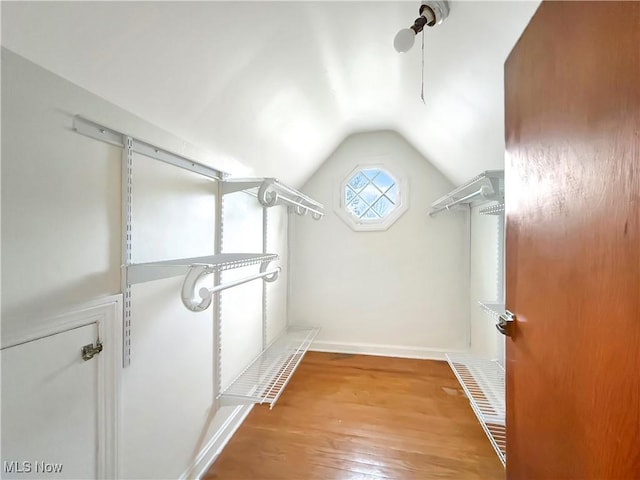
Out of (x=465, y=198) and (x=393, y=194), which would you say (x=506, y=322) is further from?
(x=393, y=194)

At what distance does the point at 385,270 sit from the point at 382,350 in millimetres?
829

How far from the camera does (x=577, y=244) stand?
0.58 metres

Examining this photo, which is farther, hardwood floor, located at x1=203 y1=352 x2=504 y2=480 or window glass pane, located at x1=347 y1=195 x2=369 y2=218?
window glass pane, located at x1=347 y1=195 x2=369 y2=218

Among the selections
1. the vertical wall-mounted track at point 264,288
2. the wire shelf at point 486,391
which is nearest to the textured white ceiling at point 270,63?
the vertical wall-mounted track at point 264,288

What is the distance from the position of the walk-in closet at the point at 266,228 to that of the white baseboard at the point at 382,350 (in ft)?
1.35

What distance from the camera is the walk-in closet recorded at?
0.55 m

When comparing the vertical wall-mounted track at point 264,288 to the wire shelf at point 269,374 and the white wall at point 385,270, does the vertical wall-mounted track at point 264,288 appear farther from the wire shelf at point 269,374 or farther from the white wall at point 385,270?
the white wall at point 385,270

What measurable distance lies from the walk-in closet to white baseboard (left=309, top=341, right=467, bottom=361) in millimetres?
412

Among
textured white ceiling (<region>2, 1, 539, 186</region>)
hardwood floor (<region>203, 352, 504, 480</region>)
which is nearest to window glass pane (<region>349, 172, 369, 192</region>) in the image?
textured white ceiling (<region>2, 1, 539, 186</region>)

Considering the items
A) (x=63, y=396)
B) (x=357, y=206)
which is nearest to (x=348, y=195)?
(x=357, y=206)

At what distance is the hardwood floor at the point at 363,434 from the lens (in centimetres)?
136

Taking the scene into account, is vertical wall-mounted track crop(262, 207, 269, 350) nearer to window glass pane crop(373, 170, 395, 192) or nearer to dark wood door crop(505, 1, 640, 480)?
window glass pane crop(373, 170, 395, 192)

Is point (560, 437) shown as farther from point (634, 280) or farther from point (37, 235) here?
point (37, 235)

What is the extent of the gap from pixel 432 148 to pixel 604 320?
198 cm
